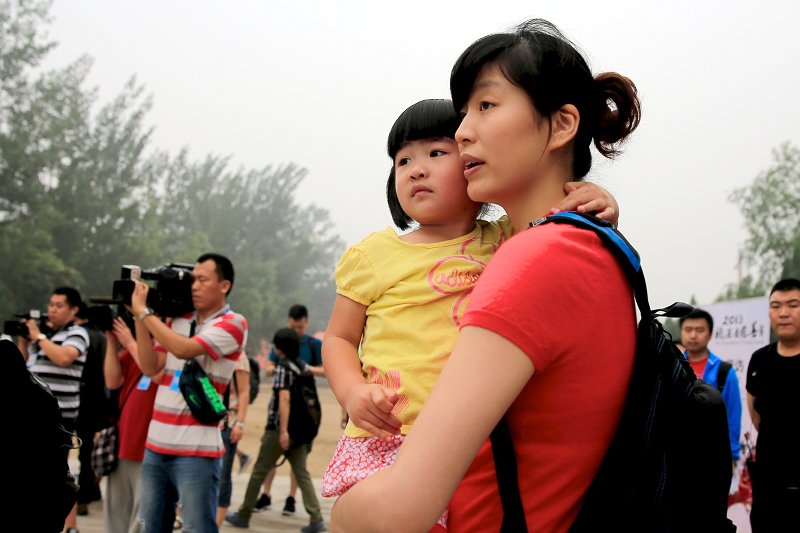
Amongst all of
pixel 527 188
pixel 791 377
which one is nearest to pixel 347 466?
pixel 527 188

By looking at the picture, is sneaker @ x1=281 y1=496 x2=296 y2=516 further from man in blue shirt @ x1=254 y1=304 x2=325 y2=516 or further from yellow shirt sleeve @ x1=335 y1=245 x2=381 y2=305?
yellow shirt sleeve @ x1=335 y1=245 x2=381 y2=305

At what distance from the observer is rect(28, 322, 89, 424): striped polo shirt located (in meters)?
6.82

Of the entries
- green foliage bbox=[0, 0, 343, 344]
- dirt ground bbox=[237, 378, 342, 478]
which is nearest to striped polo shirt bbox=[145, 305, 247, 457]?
dirt ground bbox=[237, 378, 342, 478]

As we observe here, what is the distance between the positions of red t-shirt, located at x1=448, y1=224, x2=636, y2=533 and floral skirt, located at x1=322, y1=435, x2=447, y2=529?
34cm

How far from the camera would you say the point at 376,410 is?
1544mm

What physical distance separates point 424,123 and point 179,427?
11.2 ft

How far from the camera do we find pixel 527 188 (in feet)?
4.89

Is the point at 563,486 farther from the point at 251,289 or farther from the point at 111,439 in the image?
the point at 251,289

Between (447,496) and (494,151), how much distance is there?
62cm

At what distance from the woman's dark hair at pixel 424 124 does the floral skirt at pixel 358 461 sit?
2.21ft

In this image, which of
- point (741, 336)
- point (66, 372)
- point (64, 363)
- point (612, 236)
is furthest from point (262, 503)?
point (612, 236)

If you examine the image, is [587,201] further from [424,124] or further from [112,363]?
[112,363]

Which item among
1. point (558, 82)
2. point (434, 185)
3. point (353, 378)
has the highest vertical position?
point (558, 82)

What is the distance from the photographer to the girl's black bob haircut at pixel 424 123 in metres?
1.94
